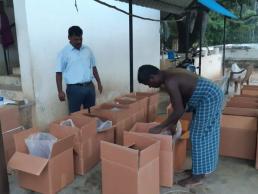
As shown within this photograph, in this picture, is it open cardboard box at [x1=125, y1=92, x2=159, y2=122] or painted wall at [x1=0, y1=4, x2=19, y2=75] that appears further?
painted wall at [x1=0, y1=4, x2=19, y2=75]

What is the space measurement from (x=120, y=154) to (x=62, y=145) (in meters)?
0.54

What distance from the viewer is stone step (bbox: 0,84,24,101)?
381cm

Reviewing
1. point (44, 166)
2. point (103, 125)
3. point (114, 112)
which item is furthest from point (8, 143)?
point (114, 112)

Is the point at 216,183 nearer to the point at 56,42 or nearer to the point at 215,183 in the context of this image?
the point at 215,183

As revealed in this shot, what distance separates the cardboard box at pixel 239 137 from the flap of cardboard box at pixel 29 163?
178 cm

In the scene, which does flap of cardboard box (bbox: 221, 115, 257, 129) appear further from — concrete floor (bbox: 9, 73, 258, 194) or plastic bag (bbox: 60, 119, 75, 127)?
A: plastic bag (bbox: 60, 119, 75, 127)

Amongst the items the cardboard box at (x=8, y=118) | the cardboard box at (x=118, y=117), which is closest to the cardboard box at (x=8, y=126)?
the cardboard box at (x=8, y=118)

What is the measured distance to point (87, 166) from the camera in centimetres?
Answer: 276

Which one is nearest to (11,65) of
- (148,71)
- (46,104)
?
(46,104)

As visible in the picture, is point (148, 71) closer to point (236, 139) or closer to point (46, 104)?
point (236, 139)

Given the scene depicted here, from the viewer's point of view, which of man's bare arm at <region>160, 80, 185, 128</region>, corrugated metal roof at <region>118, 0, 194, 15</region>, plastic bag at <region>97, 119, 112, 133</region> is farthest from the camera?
corrugated metal roof at <region>118, 0, 194, 15</region>

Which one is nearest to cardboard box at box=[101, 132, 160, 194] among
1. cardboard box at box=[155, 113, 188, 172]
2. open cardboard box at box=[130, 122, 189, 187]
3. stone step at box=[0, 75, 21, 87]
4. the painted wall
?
open cardboard box at box=[130, 122, 189, 187]

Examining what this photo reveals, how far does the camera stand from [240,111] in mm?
3094

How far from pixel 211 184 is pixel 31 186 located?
A: 152 centimetres
